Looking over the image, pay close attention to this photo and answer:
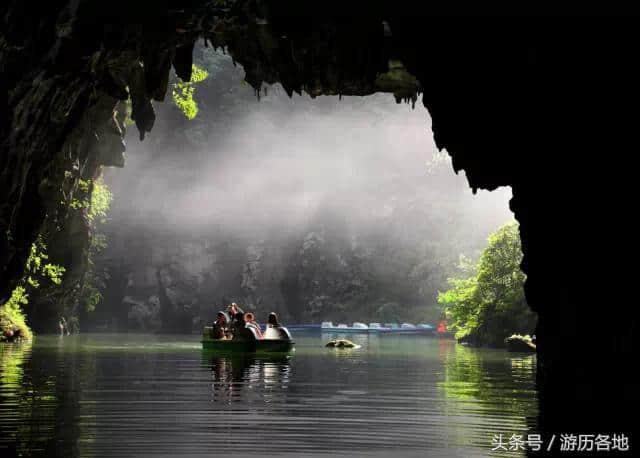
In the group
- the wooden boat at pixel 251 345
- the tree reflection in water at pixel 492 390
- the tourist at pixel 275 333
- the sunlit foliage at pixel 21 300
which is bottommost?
the tree reflection in water at pixel 492 390

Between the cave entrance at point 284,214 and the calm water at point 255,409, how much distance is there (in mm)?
53017

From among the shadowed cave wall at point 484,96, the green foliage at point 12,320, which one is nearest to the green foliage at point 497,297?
the green foliage at point 12,320

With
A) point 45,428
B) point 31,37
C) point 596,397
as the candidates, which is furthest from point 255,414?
point 31,37

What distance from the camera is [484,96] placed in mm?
15133

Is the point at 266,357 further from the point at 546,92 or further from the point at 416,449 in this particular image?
the point at 416,449

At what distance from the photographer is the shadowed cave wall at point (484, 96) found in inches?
506

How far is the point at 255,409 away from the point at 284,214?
7016 centimetres

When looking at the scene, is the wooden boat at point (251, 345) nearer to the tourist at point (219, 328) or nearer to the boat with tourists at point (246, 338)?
the boat with tourists at point (246, 338)

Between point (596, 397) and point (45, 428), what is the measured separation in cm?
735

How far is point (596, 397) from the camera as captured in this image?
1315 centimetres

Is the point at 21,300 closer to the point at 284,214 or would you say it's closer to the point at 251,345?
the point at 251,345

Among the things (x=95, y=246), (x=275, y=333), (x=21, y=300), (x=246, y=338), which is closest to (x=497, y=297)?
(x=275, y=333)

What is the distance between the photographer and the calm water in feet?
32.6

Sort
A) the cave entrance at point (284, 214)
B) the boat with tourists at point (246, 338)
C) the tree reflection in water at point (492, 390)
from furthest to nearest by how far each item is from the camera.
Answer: the cave entrance at point (284, 214), the boat with tourists at point (246, 338), the tree reflection in water at point (492, 390)
